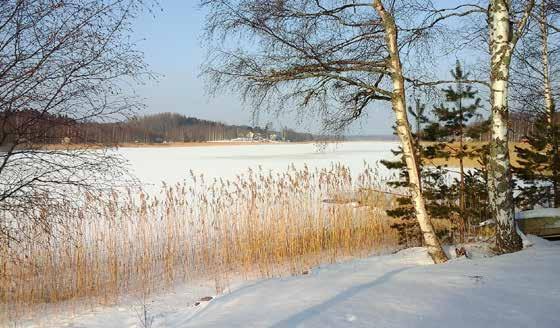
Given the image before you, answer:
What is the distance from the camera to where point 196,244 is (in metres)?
7.81

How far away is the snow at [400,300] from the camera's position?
9.87 ft

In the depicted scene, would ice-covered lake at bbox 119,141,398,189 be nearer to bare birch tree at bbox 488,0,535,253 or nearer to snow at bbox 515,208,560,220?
bare birch tree at bbox 488,0,535,253

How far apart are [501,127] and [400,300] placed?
284cm

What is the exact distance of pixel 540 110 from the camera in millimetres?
9133

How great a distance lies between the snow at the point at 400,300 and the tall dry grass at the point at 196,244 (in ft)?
3.62

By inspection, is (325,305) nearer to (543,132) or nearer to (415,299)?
(415,299)

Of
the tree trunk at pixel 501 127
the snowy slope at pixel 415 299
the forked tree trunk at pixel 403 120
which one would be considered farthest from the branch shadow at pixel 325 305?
the tree trunk at pixel 501 127

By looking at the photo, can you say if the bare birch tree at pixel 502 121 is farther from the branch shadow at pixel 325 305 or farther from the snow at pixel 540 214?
the branch shadow at pixel 325 305

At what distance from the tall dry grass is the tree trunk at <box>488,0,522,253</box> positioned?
116 inches

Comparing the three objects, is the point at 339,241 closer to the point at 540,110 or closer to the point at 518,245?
the point at 518,245

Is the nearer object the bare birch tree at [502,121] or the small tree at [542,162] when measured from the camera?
the bare birch tree at [502,121]

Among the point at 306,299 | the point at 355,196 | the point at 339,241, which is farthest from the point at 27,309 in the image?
the point at 355,196

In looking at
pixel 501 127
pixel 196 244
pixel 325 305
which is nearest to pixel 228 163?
pixel 196 244

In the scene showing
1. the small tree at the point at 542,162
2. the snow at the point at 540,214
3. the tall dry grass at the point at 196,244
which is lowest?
the tall dry grass at the point at 196,244
